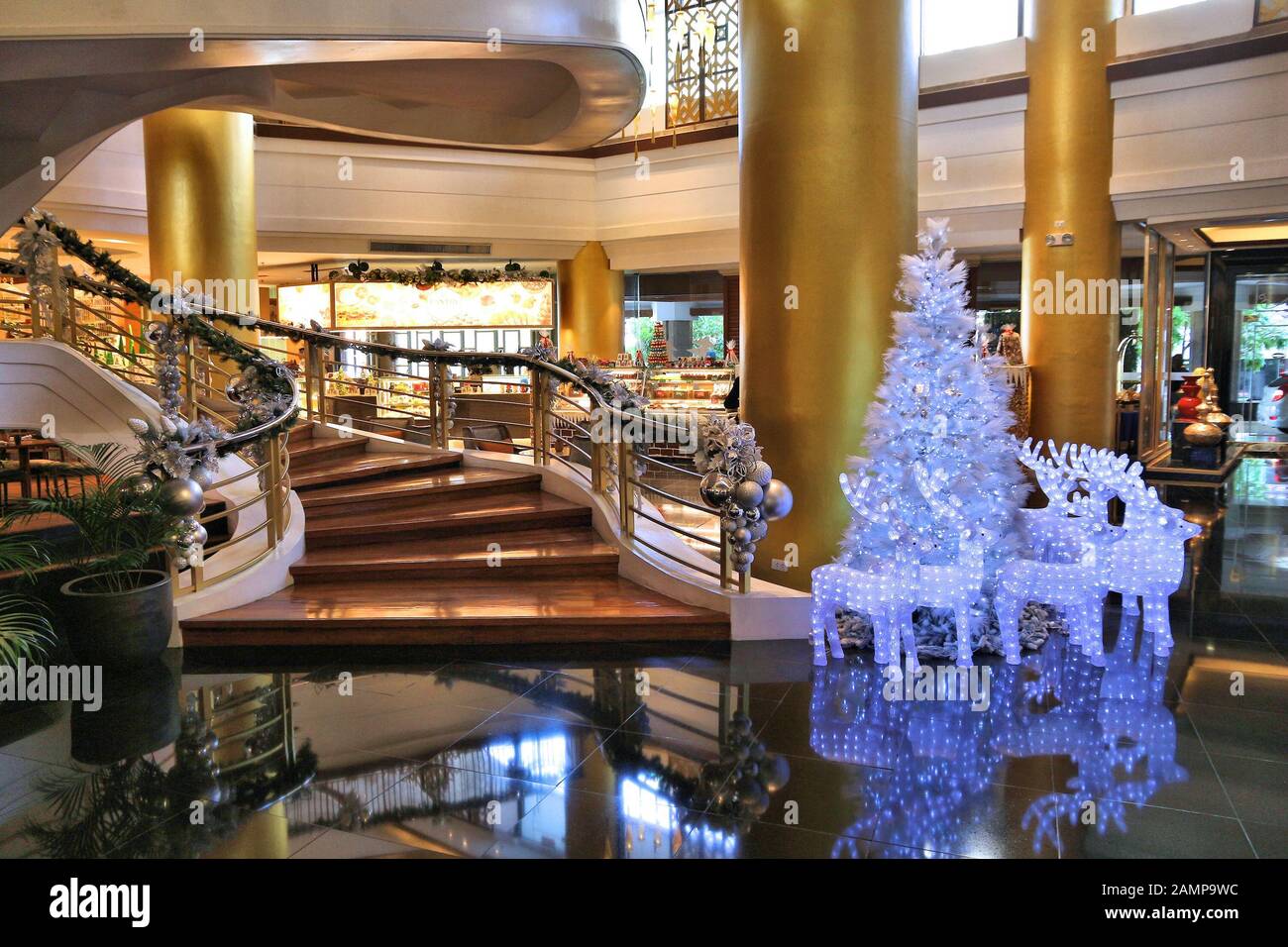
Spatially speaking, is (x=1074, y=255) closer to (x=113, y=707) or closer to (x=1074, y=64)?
(x=1074, y=64)

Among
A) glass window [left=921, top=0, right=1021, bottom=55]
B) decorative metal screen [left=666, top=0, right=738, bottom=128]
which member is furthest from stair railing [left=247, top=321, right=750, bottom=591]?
glass window [left=921, top=0, right=1021, bottom=55]

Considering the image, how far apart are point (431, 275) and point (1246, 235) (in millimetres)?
11643

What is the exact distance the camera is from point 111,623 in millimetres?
4625

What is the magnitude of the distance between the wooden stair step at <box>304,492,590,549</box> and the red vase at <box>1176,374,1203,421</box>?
9010 millimetres

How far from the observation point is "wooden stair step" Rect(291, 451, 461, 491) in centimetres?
709

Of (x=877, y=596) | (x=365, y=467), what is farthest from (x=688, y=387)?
(x=877, y=596)

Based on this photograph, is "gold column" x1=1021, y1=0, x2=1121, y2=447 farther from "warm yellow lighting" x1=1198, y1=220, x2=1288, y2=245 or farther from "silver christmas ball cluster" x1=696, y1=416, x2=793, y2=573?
"silver christmas ball cluster" x1=696, y1=416, x2=793, y2=573

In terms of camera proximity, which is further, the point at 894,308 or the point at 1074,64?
the point at 1074,64

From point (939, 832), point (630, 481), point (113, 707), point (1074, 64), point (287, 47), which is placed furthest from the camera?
point (1074, 64)

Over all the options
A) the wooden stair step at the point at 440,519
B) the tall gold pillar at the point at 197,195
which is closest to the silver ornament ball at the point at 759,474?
the wooden stair step at the point at 440,519

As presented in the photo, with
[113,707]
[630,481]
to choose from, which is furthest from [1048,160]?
[113,707]

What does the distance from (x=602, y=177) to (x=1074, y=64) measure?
6.94 meters
